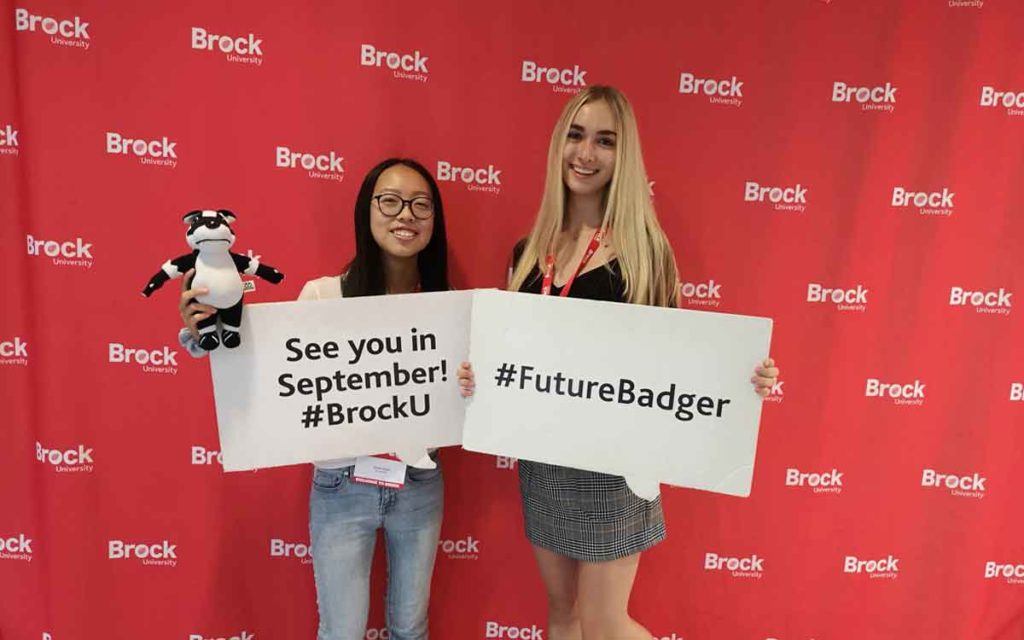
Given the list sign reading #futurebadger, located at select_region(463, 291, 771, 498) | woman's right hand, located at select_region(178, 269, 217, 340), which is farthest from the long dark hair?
woman's right hand, located at select_region(178, 269, 217, 340)

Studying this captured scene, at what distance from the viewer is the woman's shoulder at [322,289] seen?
1.60 m

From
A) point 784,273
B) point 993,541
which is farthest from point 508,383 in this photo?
point 993,541

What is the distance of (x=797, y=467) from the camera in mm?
2105

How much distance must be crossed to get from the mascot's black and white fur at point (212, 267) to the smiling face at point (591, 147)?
0.79 meters

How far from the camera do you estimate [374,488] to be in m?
1.61

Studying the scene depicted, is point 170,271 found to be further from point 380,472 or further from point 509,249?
point 509,249

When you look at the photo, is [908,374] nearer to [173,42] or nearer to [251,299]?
[251,299]

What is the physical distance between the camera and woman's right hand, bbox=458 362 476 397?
5.06ft

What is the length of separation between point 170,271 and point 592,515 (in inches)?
46.4

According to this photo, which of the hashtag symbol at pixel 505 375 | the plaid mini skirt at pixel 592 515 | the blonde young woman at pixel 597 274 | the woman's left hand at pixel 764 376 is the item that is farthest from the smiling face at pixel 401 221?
the woman's left hand at pixel 764 376

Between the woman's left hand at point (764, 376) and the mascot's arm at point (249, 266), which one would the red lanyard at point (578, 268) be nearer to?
the woman's left hand at point (764, 376)

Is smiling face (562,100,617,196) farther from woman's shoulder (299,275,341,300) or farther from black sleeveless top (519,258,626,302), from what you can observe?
woman's shoulder (299,275,341,300)

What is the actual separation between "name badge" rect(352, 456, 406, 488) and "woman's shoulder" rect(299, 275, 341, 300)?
1.49 feet

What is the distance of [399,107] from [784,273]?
1390 millimetres
